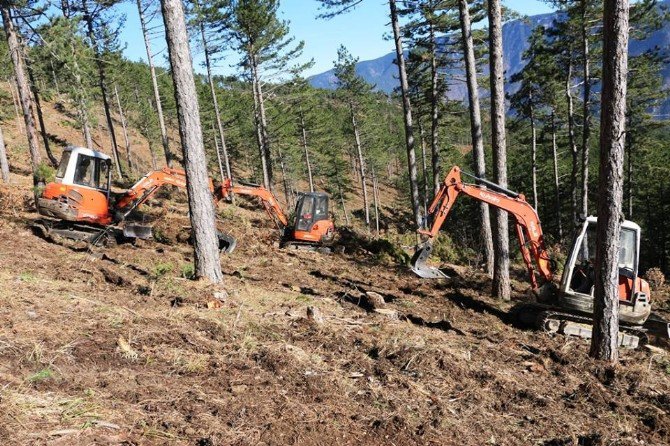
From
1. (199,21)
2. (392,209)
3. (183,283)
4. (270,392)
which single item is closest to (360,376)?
(270,392)

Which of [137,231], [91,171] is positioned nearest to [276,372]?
[137,231]

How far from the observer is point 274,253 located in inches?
575

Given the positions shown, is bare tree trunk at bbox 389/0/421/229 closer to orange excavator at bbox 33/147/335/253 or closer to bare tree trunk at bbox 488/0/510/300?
orange excavator at bbox 33/147/335/253

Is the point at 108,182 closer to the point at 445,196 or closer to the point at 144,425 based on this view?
the point at 445,196

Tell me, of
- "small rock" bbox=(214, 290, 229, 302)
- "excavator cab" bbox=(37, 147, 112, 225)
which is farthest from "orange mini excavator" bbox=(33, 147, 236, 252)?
"small rock" bbox=(214, 290, 229, 302)

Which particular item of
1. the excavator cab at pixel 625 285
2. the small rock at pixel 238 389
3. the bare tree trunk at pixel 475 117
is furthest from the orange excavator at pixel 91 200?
the excavator cab at pixel 625 285

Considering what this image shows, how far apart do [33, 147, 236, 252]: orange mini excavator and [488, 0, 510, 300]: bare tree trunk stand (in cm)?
860

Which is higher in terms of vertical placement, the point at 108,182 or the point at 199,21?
the point at 199,21

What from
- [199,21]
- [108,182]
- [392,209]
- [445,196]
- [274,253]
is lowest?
[392,209]

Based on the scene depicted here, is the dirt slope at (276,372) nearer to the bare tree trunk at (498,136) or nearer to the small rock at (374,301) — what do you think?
the small rock at (374,301)

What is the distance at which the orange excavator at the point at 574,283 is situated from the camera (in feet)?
29.2

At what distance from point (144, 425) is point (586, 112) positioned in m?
21.1

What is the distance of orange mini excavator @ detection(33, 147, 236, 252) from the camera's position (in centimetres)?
1193

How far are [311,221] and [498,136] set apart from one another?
781 centimetres
